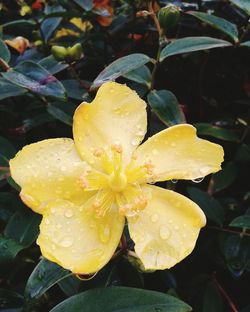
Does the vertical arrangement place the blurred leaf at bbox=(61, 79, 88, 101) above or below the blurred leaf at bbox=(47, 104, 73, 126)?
above

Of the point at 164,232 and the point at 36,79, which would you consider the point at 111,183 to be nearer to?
the point at 164,232

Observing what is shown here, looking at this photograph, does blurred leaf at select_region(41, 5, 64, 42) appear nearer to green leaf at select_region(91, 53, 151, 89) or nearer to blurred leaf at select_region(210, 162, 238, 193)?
green leaf at select_region(91, 53, 151, 89)

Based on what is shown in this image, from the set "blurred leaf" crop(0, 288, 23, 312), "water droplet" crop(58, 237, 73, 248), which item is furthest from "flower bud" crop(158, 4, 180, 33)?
"blurred leaf" crop(0, 288, 23, 312)

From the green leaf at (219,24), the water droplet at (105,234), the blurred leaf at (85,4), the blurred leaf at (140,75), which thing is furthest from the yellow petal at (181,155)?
the blurred leaf at (85,4)

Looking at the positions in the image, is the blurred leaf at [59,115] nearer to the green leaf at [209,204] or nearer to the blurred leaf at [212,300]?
the green leaf at [209,204]

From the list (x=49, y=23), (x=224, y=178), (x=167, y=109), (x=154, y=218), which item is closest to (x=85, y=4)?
(x=49, y=23)

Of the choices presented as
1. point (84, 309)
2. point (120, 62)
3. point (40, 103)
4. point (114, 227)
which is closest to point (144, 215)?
point (114, 227)
